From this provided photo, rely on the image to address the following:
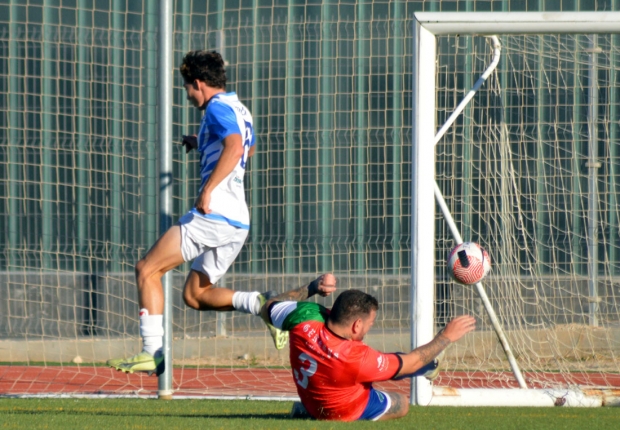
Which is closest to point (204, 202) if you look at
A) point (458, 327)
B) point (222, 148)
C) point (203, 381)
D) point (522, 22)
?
point (222, 148)

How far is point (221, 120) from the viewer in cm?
618

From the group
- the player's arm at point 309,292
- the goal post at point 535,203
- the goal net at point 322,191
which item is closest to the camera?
the player's arm at point 309,292

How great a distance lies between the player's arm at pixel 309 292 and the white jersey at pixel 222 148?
65 centimetres

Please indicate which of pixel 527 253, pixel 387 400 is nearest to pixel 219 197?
pixel 387 400

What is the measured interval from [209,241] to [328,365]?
136 cm

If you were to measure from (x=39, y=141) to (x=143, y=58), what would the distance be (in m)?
1.51

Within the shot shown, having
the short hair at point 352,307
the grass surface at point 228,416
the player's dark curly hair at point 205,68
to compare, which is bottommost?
the grass surface at point 228,416

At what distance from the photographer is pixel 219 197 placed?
20.8 feet

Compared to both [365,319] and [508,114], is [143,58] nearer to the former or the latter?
[508,114]

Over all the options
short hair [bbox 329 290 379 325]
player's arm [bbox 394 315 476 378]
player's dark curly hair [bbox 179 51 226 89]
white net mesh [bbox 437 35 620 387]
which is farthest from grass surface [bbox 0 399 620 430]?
player's dark curly hair [bbox 179 51 226 89]

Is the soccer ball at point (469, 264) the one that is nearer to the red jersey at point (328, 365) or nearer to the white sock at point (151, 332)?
the red jersey at point (328, 365)

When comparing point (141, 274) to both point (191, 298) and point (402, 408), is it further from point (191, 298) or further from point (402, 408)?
point (402, 408)

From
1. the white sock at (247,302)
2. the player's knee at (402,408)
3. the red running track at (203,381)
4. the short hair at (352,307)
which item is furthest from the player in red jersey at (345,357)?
the red running track at (203,381)

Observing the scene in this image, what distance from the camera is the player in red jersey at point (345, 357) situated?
17.8 feet
